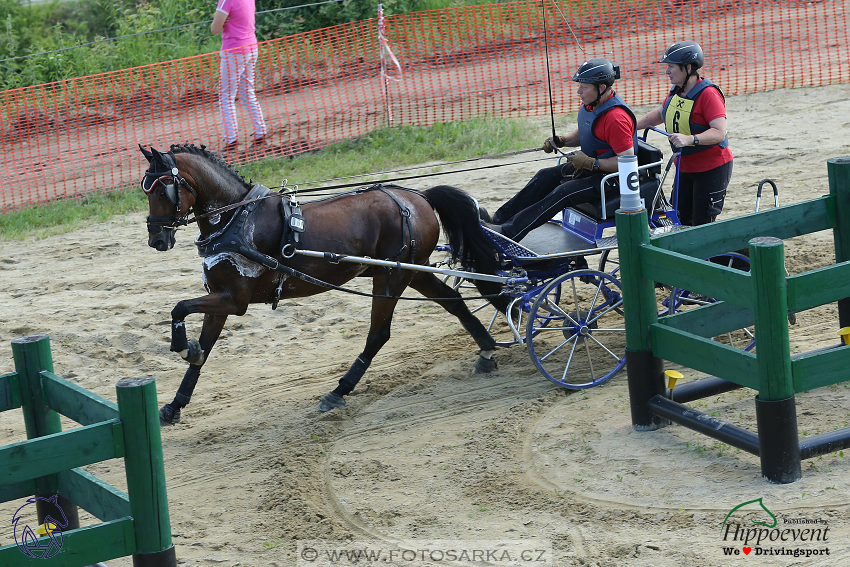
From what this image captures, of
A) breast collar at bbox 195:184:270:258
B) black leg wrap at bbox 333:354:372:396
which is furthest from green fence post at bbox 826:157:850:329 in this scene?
breast collar at bbox 195:184:270:258

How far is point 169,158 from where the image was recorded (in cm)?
555

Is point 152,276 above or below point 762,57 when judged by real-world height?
below

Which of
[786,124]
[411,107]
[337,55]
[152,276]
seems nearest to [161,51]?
[337,55]

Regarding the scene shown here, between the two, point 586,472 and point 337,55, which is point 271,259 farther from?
point 337,55

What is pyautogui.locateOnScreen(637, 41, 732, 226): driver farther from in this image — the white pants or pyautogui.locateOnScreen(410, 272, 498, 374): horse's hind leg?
A: the white pants

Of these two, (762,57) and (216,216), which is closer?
(216,216)

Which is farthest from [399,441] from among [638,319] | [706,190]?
[706,190]

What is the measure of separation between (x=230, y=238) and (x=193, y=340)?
72cm

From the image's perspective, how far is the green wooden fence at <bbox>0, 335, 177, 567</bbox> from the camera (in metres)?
3.10

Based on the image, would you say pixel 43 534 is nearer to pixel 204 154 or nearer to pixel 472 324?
pixel 204 154

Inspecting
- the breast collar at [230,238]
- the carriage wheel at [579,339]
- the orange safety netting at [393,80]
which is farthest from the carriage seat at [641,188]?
the orange safety netting at [393,80]

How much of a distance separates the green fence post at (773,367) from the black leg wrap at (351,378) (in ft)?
8.57

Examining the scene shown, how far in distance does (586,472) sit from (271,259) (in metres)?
2.26

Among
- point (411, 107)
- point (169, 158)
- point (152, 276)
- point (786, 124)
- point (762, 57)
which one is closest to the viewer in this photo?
point (169, 158)
